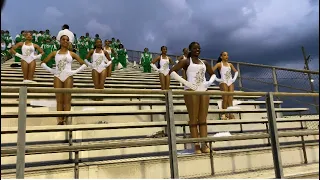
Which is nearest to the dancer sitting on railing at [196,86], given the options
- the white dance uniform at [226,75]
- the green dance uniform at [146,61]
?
the white dance uniform at [226,75]

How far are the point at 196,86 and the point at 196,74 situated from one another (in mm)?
204

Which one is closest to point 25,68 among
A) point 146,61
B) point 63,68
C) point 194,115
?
point 63,68

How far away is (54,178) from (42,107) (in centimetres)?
287

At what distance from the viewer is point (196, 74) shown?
5.36 m

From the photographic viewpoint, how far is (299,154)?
6004 mm

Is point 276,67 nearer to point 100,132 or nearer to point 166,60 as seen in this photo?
point 166,60

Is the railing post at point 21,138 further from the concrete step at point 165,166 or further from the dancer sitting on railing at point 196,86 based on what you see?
the dancer sitting on railing at point 196,86

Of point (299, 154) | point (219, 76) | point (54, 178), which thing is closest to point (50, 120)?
point (54, 178)

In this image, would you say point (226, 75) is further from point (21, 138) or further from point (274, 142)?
point (21, 138)

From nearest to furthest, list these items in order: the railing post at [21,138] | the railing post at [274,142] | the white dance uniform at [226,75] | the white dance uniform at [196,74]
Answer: the railing post at [21,138]
the railing post at [274,142]
the white dance uniform at [196,74]
the white dance uniform at [226,75]

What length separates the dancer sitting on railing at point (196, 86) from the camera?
504cm

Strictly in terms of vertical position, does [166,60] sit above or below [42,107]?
above

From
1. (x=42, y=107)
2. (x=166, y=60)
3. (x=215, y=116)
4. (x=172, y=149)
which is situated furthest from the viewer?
(x=166, y=60)

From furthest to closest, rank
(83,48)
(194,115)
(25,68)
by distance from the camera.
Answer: (83,48), (25,68), (194,115)
